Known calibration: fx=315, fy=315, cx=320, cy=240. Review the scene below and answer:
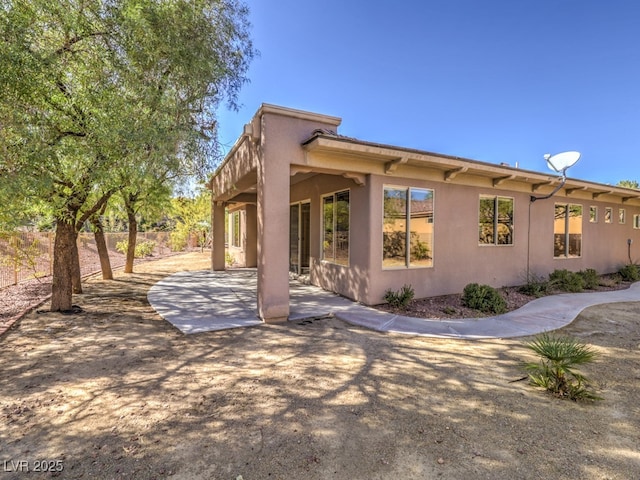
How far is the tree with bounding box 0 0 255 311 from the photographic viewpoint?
4434 millimetres

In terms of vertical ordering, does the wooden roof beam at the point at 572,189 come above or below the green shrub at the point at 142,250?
above

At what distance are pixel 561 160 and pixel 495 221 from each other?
2344 mm

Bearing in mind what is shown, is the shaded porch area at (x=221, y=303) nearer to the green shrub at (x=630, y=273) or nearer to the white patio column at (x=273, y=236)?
the white patio column at (x=273, y=236)

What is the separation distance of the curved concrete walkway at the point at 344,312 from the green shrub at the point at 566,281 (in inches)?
21.0

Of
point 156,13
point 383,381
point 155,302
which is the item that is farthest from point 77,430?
point 156,13

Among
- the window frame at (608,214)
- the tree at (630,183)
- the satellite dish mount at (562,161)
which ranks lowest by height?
the window frame at (608,214)

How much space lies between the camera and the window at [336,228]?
782 cm

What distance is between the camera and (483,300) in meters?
6.93

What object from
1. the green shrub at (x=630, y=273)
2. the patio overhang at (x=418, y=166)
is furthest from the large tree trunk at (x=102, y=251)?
the green shrub at (x=630, y=273)

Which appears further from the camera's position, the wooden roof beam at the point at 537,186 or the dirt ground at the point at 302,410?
the wooden roof beam at the point at 537,186

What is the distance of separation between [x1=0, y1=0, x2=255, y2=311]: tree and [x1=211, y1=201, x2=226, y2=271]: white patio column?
6456 millimetres

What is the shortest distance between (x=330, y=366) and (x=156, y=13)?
6.05 meters

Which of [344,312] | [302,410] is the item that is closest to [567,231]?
[344,312]

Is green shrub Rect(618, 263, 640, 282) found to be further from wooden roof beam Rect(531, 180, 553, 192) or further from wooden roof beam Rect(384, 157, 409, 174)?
wooden roof beam Rect(384, 157, 409, 174)
